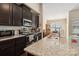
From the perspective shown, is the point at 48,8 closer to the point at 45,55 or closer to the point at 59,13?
the point at 59,13

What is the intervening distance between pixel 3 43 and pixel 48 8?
1773 mm

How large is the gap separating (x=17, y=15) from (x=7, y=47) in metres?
1.20

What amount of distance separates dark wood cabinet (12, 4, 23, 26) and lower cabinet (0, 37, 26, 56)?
1.71 feet

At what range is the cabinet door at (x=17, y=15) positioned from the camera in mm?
3016

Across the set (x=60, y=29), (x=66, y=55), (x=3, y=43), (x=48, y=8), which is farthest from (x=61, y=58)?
(x=48, y=8)

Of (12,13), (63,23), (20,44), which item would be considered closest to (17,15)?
(12,13)

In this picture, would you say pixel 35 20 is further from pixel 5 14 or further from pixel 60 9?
pixel 5 14

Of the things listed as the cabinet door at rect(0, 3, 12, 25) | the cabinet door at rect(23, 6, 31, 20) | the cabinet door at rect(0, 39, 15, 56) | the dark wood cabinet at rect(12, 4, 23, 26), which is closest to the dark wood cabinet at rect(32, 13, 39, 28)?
the cabinet door at rect(23, 6, 31, 20)

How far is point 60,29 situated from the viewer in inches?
110

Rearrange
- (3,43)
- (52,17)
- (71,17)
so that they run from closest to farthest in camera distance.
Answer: (3,43) < (71,17) < (52,17)

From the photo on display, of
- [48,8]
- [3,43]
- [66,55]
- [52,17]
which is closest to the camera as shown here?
[66,55]

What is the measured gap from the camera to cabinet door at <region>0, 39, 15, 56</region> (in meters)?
2.21

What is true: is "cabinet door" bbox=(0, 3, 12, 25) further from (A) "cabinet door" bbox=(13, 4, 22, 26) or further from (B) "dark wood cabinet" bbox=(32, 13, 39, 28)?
(B) "dark wood cabinet" bbox=(32, 13, 39, 28)

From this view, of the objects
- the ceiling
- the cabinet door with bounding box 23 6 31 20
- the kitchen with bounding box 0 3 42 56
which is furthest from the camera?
the cabinet door with bounding box 23 6 31 20
